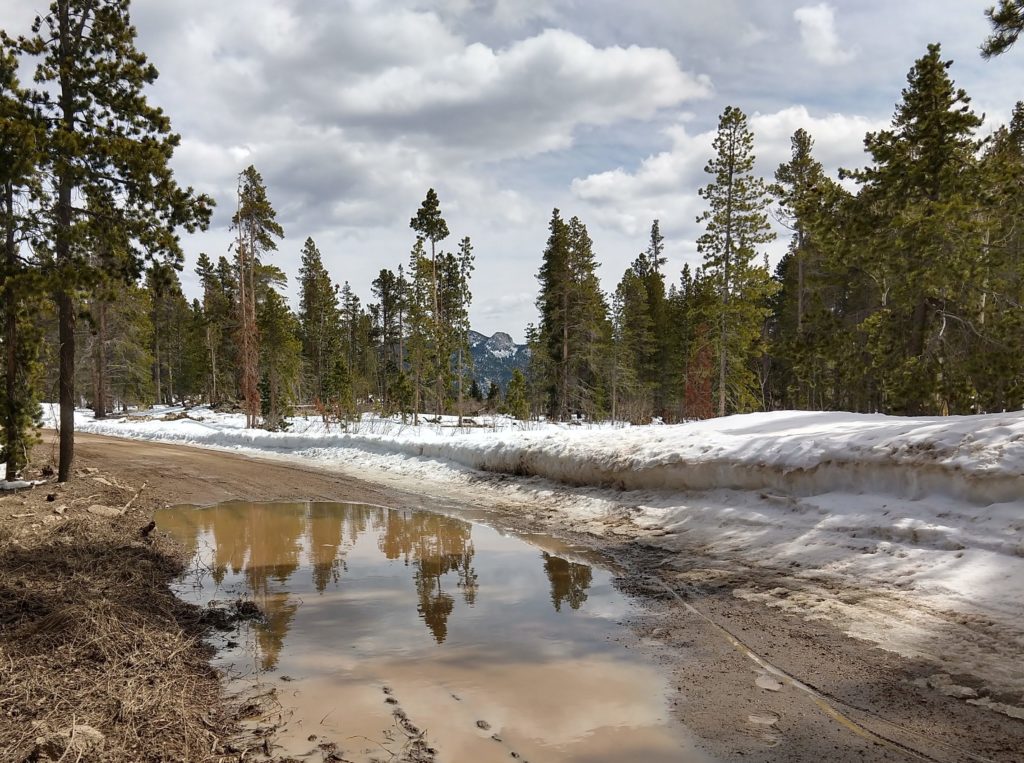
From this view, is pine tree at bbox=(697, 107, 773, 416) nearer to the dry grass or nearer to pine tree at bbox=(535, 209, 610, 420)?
pine tree at bbox=(535, 209, 610, 420)

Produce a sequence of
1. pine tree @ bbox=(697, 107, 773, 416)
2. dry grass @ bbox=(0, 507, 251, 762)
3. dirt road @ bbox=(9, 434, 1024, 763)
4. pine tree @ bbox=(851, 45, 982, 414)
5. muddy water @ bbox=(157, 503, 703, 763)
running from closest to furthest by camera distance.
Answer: dry grass @ bbox=(0, 507, 251, 762) < dirt road @ bbox=(9, 434, 1024, 763) < muddy water @ bbox=(157, 503, 703, 763) < pine tree @ bbox=(851, 45, 982, 414) < pine tree @ bbox=(697, 107, 773, 416)

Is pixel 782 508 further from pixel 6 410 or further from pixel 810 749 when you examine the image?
pixel 6 410

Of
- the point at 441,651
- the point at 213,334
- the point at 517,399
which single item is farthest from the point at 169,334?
the point at 441,651

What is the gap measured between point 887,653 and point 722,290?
26.0 m

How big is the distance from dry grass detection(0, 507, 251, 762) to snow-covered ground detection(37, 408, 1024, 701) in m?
5.80

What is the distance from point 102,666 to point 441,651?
2744 millimetres

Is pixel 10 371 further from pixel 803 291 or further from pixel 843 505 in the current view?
pixel 803 291

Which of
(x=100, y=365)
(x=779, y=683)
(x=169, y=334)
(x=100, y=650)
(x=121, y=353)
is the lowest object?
(x=779, y=683)

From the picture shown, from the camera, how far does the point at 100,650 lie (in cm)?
487

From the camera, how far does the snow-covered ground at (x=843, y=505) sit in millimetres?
5832

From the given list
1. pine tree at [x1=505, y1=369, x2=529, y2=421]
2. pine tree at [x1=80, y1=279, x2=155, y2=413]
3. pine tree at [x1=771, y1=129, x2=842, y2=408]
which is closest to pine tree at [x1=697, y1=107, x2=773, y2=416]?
pine tree at [x1=771, y1=129, x2=842, y2=408]

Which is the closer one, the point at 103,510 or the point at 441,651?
the point at 441,651

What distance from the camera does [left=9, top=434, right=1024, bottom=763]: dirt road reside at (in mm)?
3877

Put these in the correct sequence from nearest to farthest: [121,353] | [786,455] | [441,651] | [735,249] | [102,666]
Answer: [102,666] → [441,651] → [786,455] → [735,249] → [121,353]
